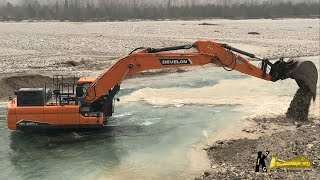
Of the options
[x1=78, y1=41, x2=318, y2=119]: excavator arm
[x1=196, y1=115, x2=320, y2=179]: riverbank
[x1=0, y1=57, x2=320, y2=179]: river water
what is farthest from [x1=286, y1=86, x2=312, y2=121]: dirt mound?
[x1=0, y1=57, x2=320, y2=179]: river water

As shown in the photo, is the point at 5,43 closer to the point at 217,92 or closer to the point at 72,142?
the point at 217,92

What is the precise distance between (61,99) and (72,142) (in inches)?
Answer: 63.1

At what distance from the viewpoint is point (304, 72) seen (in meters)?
13.3

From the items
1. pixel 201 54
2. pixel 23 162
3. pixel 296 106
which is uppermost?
pixel 201 54

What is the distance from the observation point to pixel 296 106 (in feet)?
47.3

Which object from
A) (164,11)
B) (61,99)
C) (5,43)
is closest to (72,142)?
(61,99)

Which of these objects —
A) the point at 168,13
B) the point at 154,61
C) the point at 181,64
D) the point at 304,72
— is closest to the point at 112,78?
the point at 154,61

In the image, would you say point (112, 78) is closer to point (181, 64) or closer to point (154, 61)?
point (154, 61)

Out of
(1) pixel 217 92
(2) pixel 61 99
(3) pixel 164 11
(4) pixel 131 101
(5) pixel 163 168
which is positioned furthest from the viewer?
(3) pixel 164 11

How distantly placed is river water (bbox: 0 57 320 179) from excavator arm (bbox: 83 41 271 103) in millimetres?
1683

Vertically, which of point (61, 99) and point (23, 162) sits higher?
point (61, 99)

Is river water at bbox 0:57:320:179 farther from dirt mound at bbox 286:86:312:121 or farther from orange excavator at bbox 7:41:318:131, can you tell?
dirt mound at bbox 286:86:312:121

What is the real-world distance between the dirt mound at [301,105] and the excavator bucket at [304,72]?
0.85 ft

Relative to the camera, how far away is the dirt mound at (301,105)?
1389cm
